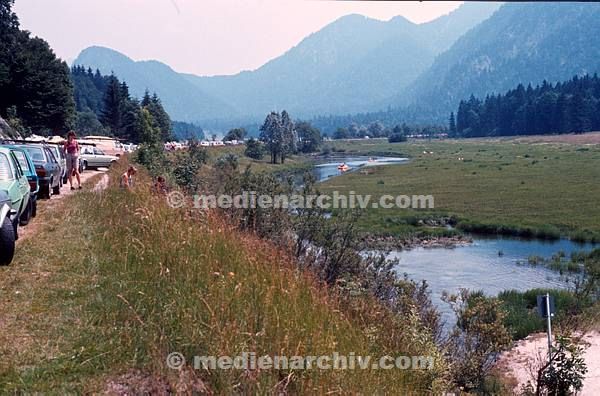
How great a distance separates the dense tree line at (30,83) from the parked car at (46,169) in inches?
1317

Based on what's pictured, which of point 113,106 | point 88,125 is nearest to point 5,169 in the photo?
point 113,106

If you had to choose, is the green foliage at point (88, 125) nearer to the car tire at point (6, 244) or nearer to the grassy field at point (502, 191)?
the grassy field at point (502, 191)

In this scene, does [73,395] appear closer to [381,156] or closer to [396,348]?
[396,348]

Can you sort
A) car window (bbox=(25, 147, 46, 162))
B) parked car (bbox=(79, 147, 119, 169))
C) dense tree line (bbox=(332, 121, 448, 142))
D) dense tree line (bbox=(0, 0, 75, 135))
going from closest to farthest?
1. car window (bbox=(25, 147, 46, 162))
2. parked car (bbox=(79, 147, 119, 169))
3. dense tree line (bbox=(0, 0, 75, 135))
4. dense tree line (bbox=(332, 121, 448, 142))

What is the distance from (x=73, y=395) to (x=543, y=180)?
52.2 m

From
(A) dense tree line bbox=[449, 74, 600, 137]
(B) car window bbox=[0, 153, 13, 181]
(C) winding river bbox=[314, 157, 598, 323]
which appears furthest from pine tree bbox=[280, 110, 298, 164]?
(A) dense tree line bbox=[449, 74, 600, 137]

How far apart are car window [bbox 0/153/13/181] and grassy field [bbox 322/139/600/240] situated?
23.4 meters

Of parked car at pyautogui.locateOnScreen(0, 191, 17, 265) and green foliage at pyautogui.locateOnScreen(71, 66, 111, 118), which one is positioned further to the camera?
green foliage at pyautogui.locateOnScreen(71, 66, 111, 118)

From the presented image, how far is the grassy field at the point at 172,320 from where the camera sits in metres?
4.41

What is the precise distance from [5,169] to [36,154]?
767 centimetres

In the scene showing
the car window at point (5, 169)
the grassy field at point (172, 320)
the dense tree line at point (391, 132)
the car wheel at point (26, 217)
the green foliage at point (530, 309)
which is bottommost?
the green foliage at point (530, 309)

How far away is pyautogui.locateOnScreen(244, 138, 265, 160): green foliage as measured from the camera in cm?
5650

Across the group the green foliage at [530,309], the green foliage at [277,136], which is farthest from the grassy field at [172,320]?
the green foliage at [277,136]

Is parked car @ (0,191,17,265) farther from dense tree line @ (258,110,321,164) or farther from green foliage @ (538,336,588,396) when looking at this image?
dense tree line @ (258,110,321,164)
